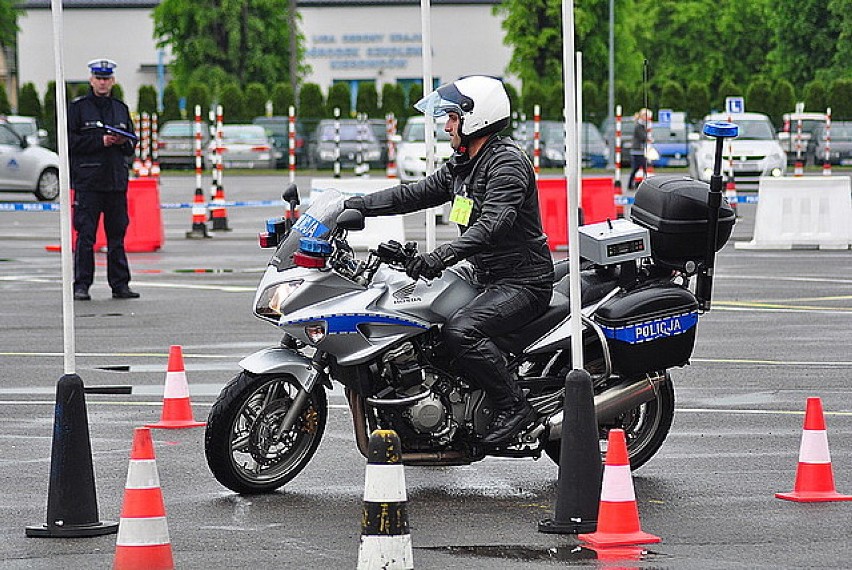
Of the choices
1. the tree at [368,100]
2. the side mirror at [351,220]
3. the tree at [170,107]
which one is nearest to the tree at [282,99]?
the tree at [368,100]

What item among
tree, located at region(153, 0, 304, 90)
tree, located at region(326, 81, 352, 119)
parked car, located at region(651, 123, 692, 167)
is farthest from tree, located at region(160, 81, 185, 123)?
parked car, located at region(651, 123, 692, 167)

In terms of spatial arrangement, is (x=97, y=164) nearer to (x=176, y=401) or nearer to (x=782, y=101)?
(x=176, y=401)

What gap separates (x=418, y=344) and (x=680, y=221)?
4.99 ft

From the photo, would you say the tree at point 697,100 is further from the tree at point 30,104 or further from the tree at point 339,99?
the tree at point 30,104

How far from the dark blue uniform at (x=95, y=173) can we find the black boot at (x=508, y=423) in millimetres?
9319

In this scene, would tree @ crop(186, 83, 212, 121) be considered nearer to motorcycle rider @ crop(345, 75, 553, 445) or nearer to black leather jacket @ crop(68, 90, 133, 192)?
black leather jacket @ crop(68, 90, 133, 192)

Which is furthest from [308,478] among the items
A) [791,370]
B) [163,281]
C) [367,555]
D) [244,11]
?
[244,11]

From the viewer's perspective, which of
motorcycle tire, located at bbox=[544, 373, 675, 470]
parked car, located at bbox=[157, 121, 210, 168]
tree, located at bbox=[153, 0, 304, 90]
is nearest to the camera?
motorcycle tire, located at bbox=[544, 373, 675, 470]

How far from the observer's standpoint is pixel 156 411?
11.2m

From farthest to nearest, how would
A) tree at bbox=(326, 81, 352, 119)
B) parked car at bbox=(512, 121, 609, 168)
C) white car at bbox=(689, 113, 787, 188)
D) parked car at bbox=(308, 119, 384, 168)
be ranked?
tree at bbox=(326, 81, 352, 119), parked car at bbox=(308, 119, 384, 168), parked car at bbox=(512, 121, 609, 168), white car at bbox=(689, 113, 787, 188)

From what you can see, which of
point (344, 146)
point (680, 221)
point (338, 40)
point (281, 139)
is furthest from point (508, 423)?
point (338, 40)

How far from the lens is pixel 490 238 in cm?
855

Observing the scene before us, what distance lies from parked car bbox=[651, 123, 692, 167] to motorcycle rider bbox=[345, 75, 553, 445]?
44.5 m

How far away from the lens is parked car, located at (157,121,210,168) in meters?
56.4
